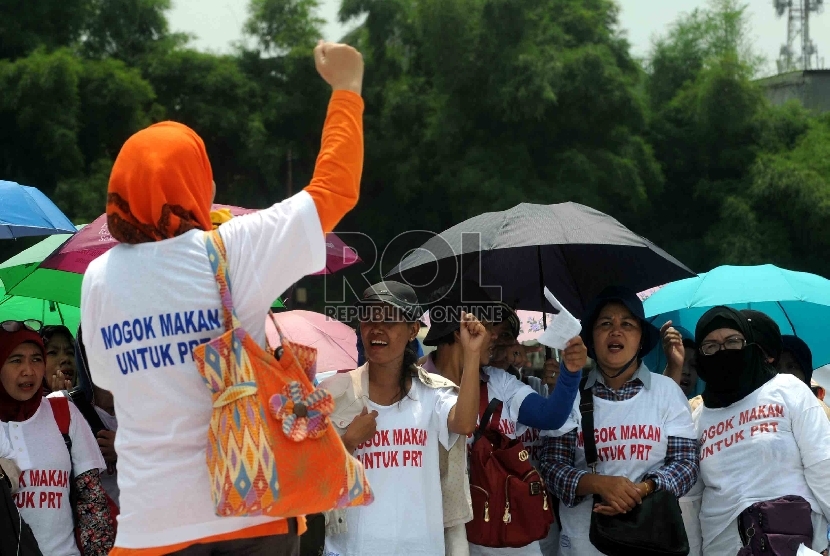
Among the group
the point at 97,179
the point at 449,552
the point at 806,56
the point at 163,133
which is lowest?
the point at 449,552

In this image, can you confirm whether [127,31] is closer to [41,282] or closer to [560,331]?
[41,282]

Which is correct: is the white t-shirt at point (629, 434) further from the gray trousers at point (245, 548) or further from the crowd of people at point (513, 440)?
the gray trousers at point (245, 548)

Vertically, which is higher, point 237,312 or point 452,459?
point 237,312

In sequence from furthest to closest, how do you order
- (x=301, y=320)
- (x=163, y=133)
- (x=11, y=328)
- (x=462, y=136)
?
1. (x=462, y=136)
2. (x=301, y=320)
3. (x=11, y=328)
4. (x=163, y=133)

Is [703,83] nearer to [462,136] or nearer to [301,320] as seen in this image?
[462,136]

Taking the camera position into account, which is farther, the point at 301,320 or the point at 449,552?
the point at 301,320

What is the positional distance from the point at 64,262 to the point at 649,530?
3.06 meters

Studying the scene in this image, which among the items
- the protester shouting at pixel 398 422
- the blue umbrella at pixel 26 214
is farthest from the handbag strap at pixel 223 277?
the blue umbrella at pixel 26 214

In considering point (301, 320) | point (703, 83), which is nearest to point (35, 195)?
point (301, 320)

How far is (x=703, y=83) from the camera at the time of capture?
74.8 feet

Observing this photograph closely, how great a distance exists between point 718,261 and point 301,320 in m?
16.0

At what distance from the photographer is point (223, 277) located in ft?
8.11

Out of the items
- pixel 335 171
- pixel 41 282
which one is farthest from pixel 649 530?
pixel 41 282

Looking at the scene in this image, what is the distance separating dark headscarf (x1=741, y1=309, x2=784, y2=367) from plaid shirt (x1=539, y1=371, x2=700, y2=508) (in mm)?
610
